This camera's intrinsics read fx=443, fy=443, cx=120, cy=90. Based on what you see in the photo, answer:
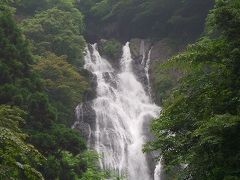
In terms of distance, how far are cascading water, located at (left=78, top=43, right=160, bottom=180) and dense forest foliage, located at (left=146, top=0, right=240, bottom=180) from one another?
9758mm

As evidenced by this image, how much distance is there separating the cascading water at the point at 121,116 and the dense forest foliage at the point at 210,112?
32.0ft

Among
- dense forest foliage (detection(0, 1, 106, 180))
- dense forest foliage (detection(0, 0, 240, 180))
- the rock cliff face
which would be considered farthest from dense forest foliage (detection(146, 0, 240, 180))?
the rock cliff face

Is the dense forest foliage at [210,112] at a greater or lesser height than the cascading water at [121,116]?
lesser

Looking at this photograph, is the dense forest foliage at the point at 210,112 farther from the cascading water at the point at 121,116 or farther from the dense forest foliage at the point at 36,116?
the cascading water at the point at 121,116

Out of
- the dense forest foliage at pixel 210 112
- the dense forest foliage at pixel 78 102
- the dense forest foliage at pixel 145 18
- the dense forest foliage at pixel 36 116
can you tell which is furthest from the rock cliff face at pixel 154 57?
the dense forest foliage at pixel 210 112

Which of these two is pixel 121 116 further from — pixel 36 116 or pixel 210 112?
pixel 210 112

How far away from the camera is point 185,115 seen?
10.9 metres

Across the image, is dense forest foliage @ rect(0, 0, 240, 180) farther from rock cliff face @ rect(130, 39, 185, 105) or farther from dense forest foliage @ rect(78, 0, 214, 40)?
dense forest foliage @ rect(78, 0, 214, 40)

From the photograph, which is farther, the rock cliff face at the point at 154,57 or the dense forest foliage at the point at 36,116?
the rock cliff face at the point at 154,57

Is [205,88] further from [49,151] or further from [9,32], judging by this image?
[9,32]

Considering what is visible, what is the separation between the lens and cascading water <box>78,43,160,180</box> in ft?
82.0

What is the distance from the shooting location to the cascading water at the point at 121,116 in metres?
25.0

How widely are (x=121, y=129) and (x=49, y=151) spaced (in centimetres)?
1266

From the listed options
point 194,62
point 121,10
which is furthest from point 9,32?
point 121,10
